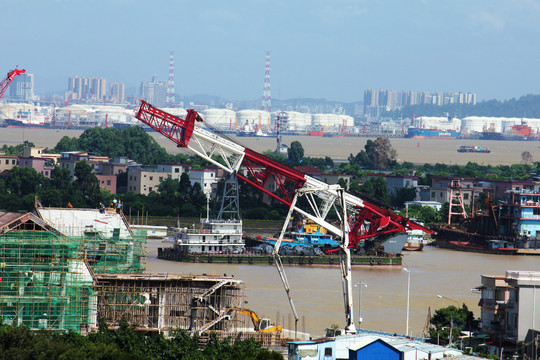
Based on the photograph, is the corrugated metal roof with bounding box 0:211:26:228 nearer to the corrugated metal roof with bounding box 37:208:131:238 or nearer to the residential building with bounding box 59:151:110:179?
the corrugated metal roof with bounding box 37:208:131:238

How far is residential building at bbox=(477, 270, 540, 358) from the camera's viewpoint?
53.2ft

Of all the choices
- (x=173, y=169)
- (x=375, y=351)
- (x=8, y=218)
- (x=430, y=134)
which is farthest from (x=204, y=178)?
(x=430, y=134)

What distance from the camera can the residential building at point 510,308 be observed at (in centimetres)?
1622

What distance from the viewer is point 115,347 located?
13500 mm

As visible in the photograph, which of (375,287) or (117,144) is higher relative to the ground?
(117,144)

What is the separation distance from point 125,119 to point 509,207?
350 feet

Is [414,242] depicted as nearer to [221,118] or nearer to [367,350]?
[367,350]

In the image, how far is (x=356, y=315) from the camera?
19875mm

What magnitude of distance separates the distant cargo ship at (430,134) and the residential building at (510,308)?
12663 centimetres

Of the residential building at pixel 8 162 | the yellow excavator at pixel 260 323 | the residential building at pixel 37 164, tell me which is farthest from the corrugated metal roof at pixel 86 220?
the residential building at pixel 8 162

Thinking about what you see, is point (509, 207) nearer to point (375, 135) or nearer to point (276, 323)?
point (276, 323)

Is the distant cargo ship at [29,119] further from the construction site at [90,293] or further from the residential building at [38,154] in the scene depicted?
the construction site at [90,293]

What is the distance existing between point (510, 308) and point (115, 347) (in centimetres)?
605

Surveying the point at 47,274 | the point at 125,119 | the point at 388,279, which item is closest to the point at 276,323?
the point at 47,274
